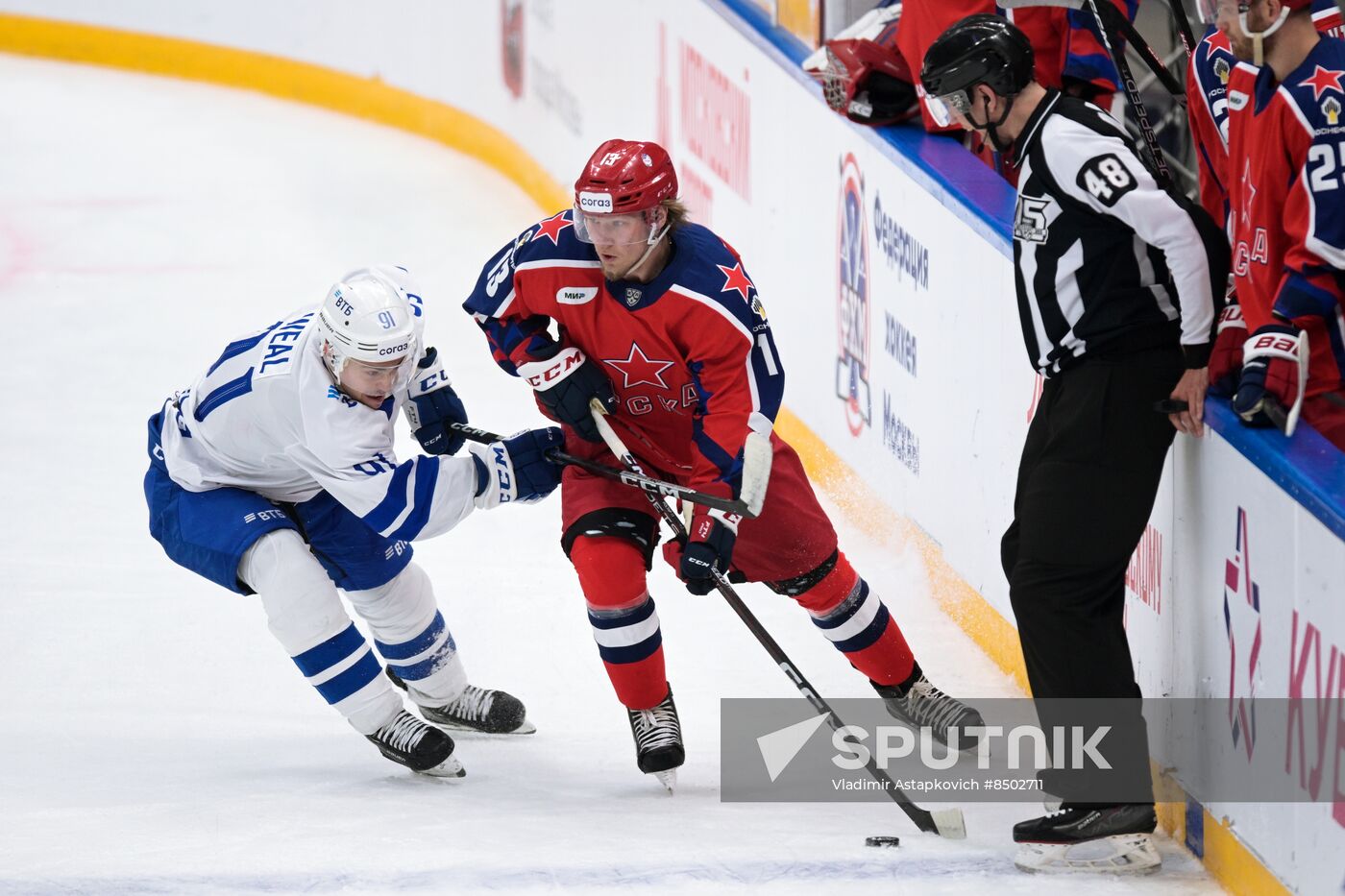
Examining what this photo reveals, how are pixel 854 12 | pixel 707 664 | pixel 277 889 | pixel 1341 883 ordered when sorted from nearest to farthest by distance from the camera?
pixel 1341 883 → pixel 277 889 → pixel 707 664 → pixel 854 12

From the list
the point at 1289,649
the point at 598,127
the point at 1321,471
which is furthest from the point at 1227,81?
the point at 598,127

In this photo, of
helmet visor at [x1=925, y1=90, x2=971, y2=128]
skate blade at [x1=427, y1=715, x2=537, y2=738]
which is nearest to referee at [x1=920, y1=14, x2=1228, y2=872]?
helmet visor at [x1=925, y1=90, x2=971, y2=128]

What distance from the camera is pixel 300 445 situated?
335 centimetres

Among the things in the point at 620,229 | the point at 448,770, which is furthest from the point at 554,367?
the point at 448,770

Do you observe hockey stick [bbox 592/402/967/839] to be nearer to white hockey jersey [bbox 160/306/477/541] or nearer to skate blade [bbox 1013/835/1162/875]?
skate blade [bbox 1013/835/1162/875]

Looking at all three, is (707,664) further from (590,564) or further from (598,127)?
(598,127)

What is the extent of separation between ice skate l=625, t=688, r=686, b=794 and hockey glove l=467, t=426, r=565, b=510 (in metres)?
0.46

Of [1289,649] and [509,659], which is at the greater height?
[1289,649]

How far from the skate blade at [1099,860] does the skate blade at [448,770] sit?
1107 mm

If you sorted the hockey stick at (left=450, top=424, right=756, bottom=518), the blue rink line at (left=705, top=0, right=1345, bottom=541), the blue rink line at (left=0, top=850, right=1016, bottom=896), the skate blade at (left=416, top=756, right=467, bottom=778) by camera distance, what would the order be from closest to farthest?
the blue rink line at (left=705, top=0, right=1345, bottom=541) < the blue rink line at (left=0, top=850, right=1016, bottom=896) < the hockey stick at (left=450, top=424, right=756, bottom=518) < the skate blade at (left=416, top=756, right=467, bottom=778)

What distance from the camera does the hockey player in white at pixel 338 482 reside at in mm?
3271

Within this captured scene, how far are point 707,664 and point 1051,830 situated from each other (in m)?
1.28

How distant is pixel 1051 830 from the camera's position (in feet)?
9.86

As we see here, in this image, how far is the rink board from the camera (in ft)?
9.04
